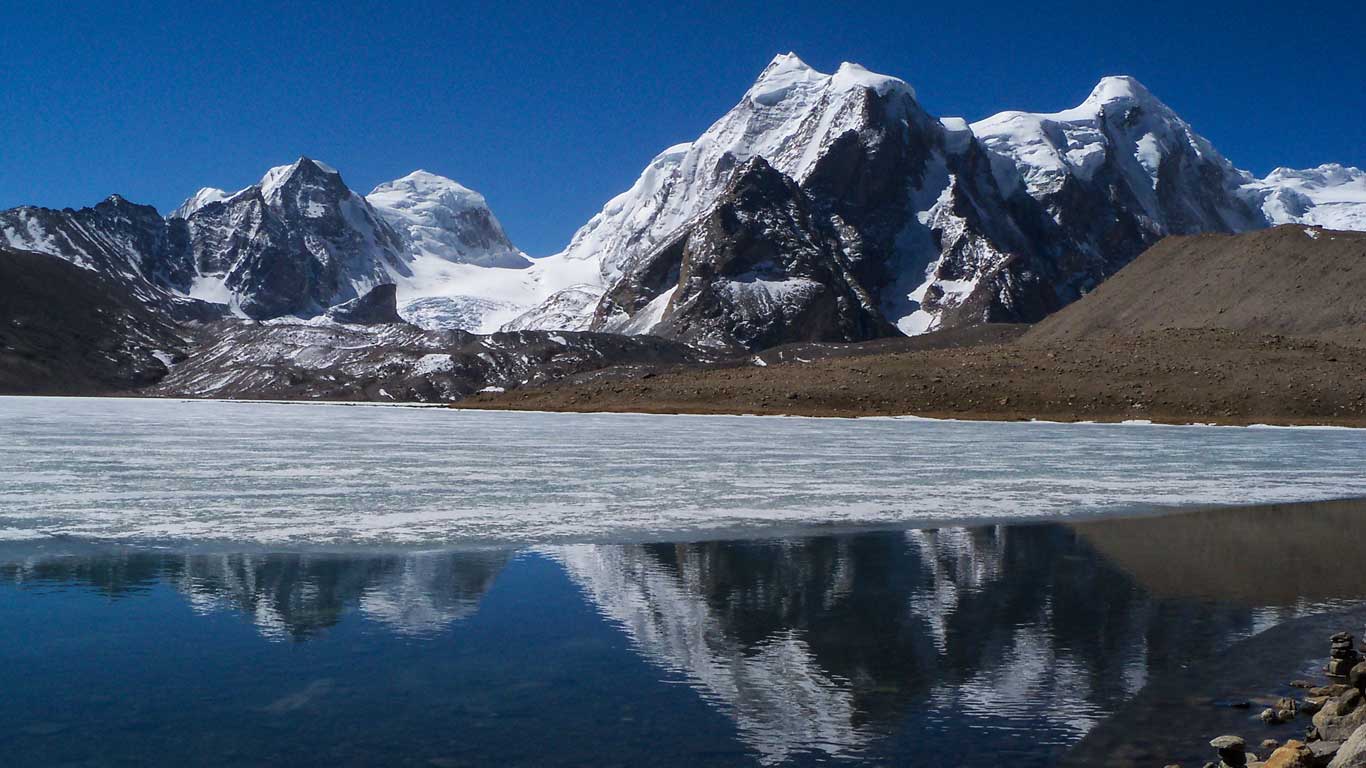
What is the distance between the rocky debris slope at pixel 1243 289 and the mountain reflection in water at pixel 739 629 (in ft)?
260

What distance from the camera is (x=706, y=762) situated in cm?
661

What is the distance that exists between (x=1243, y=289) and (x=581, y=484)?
87.9m

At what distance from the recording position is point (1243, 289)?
94.4 metres

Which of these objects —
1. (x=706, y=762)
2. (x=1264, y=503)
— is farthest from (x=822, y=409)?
(x=706, y=762)

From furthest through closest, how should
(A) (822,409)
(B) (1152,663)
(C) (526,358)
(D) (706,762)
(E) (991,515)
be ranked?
1. (C) (526,358)
2. (A) (822,409)
3. (E) (991,515)
4. (B) (1152,663)
5. (D) (706,762)

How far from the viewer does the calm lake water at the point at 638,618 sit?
7160 millimetres

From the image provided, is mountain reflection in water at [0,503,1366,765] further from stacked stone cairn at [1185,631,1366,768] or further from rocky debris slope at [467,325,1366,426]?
rocky debris slope at [467,325,1366,426]

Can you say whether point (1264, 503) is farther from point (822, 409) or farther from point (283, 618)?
point (822, 409)

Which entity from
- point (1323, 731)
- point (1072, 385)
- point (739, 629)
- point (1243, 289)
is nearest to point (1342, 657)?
point (1323, 731)

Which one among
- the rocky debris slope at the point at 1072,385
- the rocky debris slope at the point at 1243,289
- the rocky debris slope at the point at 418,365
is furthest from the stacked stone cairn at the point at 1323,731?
the rocky debris slope at the point at 418,365

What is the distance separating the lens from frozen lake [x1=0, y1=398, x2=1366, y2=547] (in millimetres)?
16547

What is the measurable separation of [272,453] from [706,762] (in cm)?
2841

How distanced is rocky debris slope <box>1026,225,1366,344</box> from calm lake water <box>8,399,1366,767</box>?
74.1 m

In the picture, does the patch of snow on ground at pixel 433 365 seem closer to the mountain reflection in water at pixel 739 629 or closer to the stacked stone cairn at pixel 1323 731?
the mountain reflection in water at pixel 739 629
